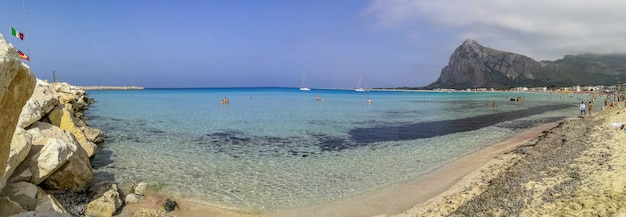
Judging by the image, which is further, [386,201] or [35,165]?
[386,201]

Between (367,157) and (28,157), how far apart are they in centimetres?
1400

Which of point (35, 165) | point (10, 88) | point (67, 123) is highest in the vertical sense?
point (10, 88)

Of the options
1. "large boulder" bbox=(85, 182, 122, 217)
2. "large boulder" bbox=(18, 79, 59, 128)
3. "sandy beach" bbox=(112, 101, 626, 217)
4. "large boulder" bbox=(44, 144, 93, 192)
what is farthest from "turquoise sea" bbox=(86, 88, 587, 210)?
"large boulder" bbox=(18, 79, 59, 128)

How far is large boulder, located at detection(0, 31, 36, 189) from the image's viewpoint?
4477mm

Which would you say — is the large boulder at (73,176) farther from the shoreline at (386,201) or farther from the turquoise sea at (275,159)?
the shoreline at (386,201)

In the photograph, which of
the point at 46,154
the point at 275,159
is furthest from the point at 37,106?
the point at 275,159

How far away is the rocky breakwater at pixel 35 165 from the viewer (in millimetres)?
4862

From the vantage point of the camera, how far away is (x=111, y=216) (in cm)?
955

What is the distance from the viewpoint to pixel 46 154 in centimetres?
1008

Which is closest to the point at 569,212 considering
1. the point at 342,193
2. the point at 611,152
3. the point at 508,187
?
the point at 508,187

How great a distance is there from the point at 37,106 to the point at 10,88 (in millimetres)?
10747

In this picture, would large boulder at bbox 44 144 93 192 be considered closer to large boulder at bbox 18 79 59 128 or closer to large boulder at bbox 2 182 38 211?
large boulder at bbox 18 79 59 128

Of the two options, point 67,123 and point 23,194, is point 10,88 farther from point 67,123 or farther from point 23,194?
point 67,123

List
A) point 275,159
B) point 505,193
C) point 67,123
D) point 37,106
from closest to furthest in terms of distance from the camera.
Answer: point 505,193
point 37,106
point 67,123
point 275,159
